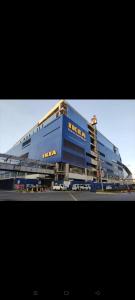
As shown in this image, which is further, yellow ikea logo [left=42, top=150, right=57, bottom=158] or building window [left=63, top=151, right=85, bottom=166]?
yellow ikea logo [left=42, top=150, right=57, bottom=158]

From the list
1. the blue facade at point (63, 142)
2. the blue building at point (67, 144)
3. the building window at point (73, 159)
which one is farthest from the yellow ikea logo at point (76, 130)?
the building window at point (73, 159)

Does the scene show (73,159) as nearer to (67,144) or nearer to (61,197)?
(67,144)

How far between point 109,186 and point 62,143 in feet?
34.7

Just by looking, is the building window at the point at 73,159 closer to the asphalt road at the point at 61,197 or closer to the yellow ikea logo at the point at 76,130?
the yellow ikea logo at the point at 76,130

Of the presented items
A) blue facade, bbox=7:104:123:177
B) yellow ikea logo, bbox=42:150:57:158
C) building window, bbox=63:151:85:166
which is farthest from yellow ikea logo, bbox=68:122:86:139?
yellow ikea logo, bbox=42:150:57:158

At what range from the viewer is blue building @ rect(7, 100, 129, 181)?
3161cm

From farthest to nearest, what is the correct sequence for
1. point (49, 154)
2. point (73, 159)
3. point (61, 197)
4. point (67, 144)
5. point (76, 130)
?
point (76, 130)
point (73, 159)
point (49, 154)
point (67, 144)
point (61, 197)

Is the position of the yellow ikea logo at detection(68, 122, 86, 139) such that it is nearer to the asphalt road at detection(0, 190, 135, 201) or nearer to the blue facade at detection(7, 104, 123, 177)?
the blue facade at detection(7, 104, 123, 177)

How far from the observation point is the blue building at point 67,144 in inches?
1244

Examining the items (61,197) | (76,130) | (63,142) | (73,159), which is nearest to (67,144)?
(63,142)

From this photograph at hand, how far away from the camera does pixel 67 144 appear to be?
3244 cm
